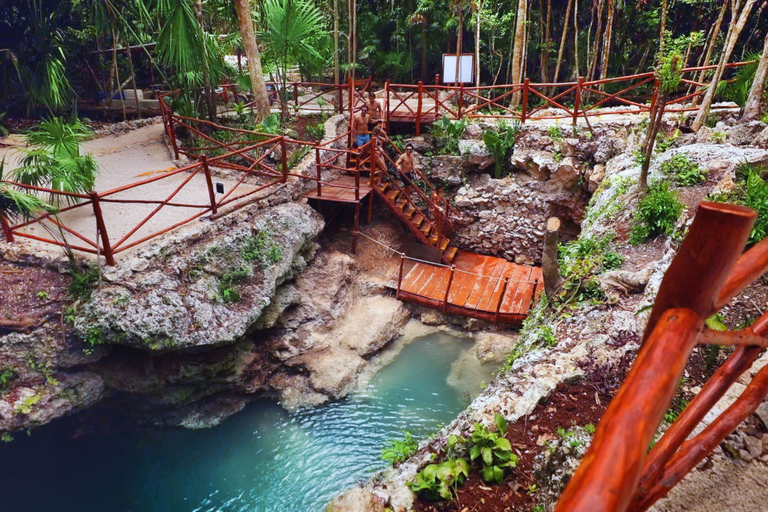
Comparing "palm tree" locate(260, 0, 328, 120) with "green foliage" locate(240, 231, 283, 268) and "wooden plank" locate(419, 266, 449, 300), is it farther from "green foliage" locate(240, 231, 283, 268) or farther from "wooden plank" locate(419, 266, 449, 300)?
"wooden plank" locate(419, 266, 449, 300)

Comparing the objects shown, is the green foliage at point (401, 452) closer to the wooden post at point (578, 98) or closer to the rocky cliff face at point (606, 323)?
the rocky cliff face at point (606, 323)

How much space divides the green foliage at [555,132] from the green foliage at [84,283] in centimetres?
1023

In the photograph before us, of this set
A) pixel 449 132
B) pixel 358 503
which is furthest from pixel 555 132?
pixel 358 503

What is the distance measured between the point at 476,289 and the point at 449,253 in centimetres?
159

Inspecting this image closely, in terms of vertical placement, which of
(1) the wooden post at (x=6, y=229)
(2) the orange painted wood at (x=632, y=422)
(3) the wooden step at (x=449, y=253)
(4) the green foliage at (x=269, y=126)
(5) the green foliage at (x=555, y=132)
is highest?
(2) the orange painted wood at (x=632, y=422)

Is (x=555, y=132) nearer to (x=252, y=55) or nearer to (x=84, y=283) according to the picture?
(x=252, y=55)

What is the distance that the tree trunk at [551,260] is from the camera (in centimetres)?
602

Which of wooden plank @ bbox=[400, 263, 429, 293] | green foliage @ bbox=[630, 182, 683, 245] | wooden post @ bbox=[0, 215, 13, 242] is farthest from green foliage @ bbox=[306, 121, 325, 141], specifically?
green foliage @ bbox=[630, 182, 683, 245]

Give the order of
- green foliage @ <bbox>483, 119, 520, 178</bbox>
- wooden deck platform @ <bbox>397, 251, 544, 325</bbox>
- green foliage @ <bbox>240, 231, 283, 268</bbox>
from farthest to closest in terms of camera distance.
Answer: green foliage @ <bbox>483, 119, 520, 178</bbox>, wooden deck platform @ <bbox>397, 251, 544, 325</bbox>, green foliage @ <bbox>240, 231, 283, 268</bbox>

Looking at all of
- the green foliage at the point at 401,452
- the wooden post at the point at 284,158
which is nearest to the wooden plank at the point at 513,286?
the wooden post at the point at 284,158

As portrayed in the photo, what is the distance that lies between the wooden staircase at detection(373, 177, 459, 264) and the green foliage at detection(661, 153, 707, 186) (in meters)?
4.81

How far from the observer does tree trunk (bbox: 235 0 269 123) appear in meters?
9.86

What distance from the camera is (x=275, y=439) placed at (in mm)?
7730

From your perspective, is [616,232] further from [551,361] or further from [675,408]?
[675,408]
